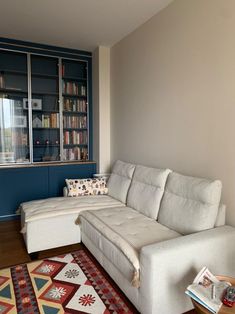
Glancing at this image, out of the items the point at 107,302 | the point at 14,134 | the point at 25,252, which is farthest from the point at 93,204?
the point at 14,134

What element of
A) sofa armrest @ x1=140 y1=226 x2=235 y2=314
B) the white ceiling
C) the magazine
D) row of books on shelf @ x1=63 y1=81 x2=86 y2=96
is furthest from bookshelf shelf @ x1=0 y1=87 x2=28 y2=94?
the magazine

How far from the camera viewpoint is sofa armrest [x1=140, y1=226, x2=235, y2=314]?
151 cm

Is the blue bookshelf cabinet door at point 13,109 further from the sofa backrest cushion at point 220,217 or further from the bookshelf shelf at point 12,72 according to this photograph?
the sofa backrest cushion at point 220,217

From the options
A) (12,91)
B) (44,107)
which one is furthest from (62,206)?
(12,91)

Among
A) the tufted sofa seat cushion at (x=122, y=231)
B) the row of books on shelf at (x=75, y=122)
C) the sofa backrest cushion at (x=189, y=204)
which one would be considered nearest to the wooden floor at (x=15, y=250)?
the tufted sofa seat cushion at (x=122, y=231)

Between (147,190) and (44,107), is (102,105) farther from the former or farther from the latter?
(147,190)

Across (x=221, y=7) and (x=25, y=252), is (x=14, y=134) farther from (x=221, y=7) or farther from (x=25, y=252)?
(x=221, y=7)

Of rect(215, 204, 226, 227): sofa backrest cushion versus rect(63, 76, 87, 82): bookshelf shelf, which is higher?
rect(63, 76, 87, 82): bookshelf shelf

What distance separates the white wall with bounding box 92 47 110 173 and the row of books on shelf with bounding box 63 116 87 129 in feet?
1.00

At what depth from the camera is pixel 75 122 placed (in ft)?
13.6

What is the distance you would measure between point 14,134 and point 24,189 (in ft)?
2.90

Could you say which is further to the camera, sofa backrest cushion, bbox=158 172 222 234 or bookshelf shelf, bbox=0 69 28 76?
bookshelf shelf, bbox=0 69 28 76

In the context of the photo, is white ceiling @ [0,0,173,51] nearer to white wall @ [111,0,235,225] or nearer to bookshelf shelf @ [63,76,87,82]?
white wall @ [111,0,235,225]

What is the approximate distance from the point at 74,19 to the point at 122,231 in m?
2.51
